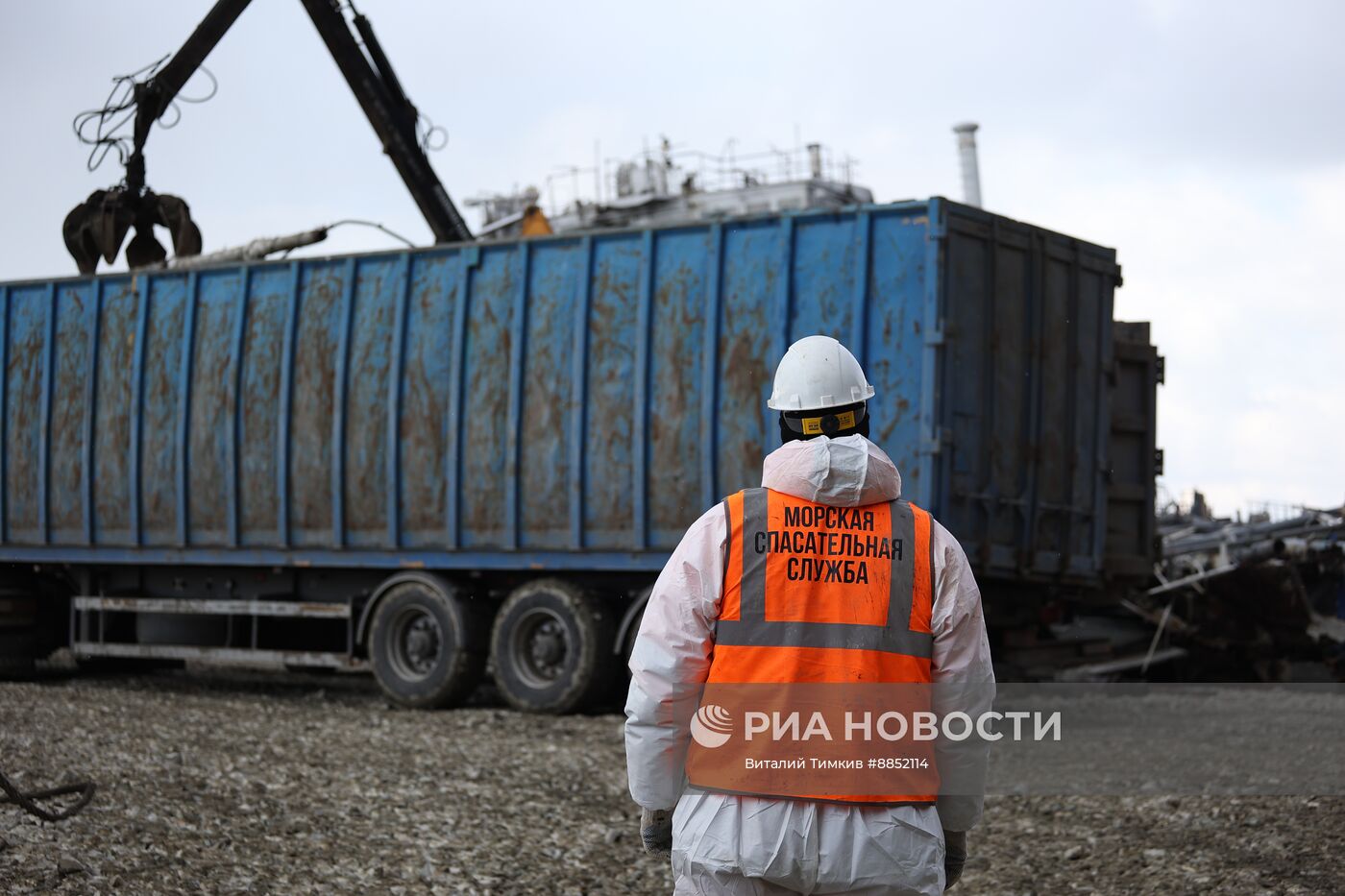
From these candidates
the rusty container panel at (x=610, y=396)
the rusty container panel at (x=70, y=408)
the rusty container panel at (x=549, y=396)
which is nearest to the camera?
the rusty container panel at (x=610, y=396)

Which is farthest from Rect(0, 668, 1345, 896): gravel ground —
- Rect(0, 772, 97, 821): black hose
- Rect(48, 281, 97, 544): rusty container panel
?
Rect(48, 281, 97, 544): rusty container panel

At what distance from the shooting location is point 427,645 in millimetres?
11930

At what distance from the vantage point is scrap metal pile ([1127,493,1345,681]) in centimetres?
1398

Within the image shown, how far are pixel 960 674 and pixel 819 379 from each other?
64 cm

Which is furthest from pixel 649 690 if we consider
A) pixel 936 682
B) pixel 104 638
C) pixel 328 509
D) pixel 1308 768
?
pixel 104 638

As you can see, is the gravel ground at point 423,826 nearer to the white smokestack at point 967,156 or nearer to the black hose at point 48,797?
the black hose at point 48,797

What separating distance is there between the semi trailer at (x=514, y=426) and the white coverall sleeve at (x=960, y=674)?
21.4 ft

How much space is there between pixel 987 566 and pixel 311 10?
8421 millimetres

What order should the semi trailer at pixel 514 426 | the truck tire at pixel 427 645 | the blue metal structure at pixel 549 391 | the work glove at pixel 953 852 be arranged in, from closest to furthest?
the work glove at pixel 953 852
the blue metal structure at pixel 549 391
the semi trailer at pixel 514 426
the truck tire at pixel 427 645

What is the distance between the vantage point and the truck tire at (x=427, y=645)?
11.6 metres

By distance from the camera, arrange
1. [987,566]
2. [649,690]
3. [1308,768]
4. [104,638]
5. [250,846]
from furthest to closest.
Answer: [104,638] → [987,566] → [1308,768] → [250,846] → [649,690]

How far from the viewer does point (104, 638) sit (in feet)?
45.9

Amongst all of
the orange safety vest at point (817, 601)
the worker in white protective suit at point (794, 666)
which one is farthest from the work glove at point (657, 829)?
the orange safety vest at point (817, 601)

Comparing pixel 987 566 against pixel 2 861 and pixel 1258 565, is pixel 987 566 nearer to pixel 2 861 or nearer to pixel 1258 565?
pixel 1258 565
